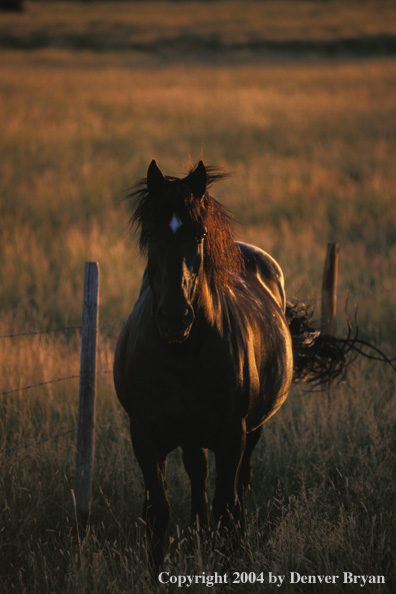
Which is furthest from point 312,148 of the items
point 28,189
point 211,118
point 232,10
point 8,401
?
point 232,10

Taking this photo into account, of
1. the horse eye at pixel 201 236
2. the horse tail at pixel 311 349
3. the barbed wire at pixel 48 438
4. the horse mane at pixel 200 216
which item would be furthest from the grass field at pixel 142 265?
the horse eye at pixel 201 236

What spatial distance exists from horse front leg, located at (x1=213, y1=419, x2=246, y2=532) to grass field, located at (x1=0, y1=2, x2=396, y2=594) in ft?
0.67

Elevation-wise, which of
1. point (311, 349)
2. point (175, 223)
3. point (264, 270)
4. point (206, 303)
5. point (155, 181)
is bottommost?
point (311, 349)

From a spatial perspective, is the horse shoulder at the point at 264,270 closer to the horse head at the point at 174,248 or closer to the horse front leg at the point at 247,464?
the horse front leg at the point at 247,464

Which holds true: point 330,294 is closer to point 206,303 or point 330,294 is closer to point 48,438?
point 48,438

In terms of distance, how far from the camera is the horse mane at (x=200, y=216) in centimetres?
293

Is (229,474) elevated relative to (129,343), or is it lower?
lower

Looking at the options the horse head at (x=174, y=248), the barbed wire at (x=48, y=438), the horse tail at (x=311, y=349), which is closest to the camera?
the horse head at (x=174, y=248)

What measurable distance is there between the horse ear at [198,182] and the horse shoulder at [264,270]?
4.13 feet

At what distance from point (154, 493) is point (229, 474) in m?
0.39

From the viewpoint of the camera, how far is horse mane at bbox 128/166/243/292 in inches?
115

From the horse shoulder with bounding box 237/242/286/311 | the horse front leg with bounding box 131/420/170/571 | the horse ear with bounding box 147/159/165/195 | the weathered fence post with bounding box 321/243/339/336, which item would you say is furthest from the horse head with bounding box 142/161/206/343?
the weathered fence post with bounding box 321/243/339/336

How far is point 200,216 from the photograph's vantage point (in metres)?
2.97

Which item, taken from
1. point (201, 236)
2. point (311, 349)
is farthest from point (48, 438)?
point (201, 236)
